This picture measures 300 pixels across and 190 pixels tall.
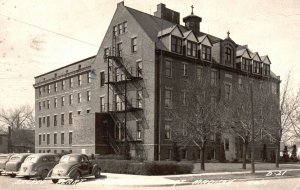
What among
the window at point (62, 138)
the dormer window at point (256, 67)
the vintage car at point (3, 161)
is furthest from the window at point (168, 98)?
the window at point (62, 138)

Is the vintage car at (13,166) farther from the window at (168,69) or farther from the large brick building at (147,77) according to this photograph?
the window at (168,69)

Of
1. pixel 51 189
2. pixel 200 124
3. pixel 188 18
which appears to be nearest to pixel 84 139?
pixel 200 124

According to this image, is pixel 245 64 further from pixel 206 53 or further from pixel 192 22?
pixel 192 22

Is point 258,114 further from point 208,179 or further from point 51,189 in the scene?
point 51,189

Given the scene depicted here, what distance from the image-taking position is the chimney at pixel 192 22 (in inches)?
1904

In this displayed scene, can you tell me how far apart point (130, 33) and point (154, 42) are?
4.16 meters

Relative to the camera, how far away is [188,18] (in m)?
Result: 48.6

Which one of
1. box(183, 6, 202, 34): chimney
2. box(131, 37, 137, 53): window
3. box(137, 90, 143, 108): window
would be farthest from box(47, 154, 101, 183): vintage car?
box(183, 6, 202, 34): chimney

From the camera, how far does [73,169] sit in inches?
835

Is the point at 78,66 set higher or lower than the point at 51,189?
higher

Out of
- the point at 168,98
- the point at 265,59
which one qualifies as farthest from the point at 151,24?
the point at 265,59

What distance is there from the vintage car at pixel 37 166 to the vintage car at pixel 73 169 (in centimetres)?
135

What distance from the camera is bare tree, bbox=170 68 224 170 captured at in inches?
1200

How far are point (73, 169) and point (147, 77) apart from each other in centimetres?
1982
